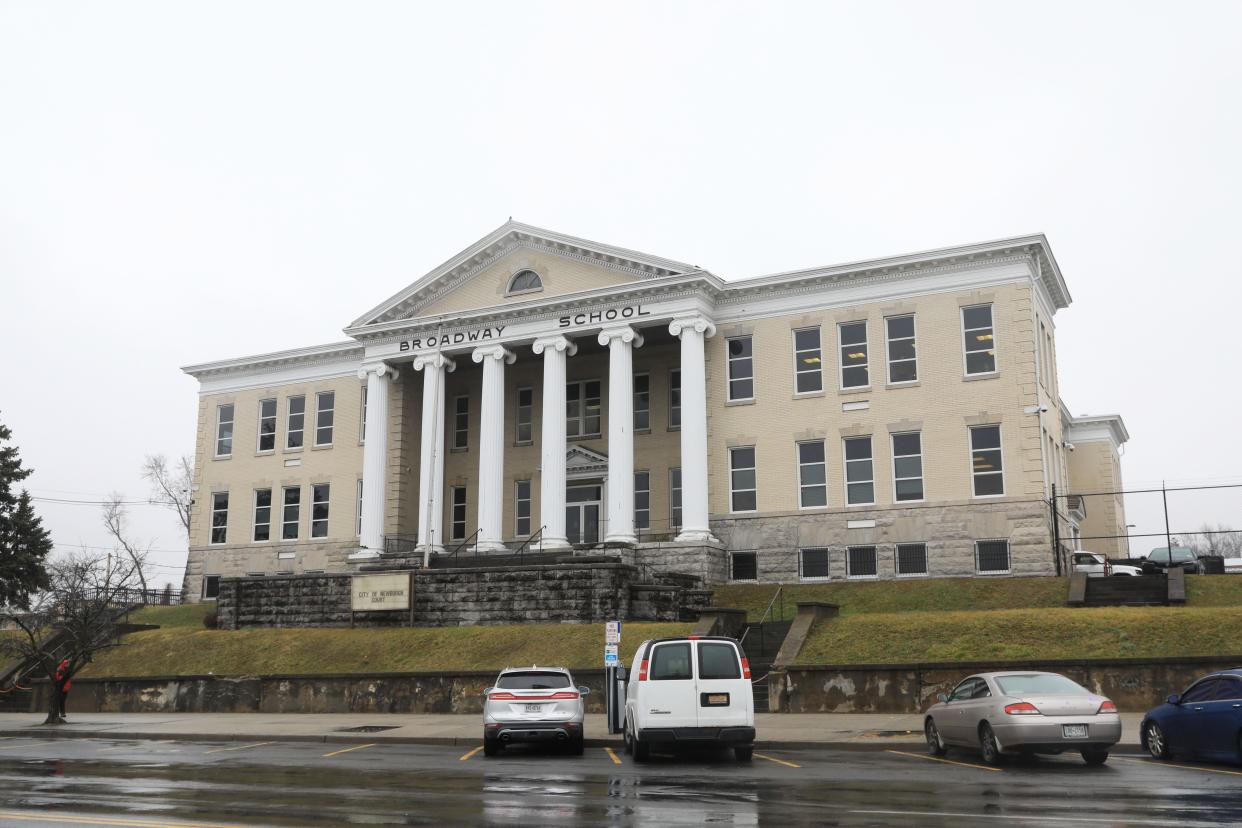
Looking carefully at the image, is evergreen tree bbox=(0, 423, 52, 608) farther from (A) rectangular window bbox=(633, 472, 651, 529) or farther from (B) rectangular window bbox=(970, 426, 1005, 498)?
(B) rectangular window bbox=(970, 426, 1005, 498)

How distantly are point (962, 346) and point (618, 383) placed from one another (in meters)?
12.7

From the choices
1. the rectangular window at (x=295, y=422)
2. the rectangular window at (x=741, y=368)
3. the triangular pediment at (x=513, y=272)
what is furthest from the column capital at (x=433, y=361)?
the rectangular window at (x=741, y=368)

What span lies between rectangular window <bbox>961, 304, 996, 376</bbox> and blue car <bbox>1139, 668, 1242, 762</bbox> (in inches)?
955

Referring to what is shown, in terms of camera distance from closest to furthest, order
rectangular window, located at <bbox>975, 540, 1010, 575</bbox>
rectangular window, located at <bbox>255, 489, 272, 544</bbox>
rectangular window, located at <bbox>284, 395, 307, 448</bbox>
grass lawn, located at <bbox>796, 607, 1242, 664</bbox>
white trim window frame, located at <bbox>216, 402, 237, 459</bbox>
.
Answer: grass lawn, located at <bbox>796, 607, 1242, 664</bbox>, rectangular window, located at <bbox>975, 540, 1010, 575</bbox>, rectangular window, located at <bbox>255, 489, 272, 544</bbox>, rectangular window, located at <bbox>284, 395, 307, 448</bbox>, white trim window frame, located at <bbox>216, 402, 237, 459</bbox>

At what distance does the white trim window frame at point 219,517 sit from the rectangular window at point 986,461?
3485cm

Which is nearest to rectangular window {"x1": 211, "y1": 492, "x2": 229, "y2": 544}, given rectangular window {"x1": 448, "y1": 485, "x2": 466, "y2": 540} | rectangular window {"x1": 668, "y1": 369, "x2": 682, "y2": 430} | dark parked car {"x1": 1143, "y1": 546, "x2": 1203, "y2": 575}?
rectangular window {"x1": 448, "y1": 485, "x2": 466, "y2": 540}

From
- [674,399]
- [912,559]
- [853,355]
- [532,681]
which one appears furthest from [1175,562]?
[532,681]

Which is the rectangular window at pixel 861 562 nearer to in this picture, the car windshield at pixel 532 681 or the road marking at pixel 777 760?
the car windshield at pixel 532 681

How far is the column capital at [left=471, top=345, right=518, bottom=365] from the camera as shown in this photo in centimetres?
4544

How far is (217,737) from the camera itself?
2442 centimetres

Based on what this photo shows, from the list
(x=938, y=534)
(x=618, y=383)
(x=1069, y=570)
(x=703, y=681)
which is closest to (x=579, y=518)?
(x=618, y=383)

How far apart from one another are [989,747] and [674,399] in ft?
99.1

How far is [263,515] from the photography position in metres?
53.2

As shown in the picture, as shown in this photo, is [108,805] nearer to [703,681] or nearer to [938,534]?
[703,681]
